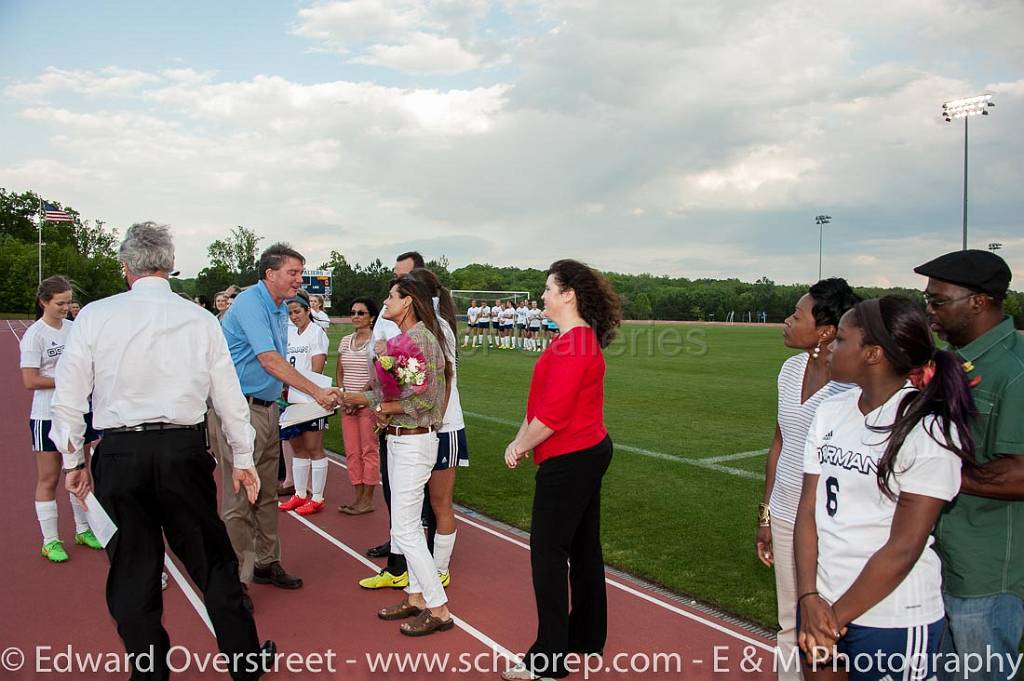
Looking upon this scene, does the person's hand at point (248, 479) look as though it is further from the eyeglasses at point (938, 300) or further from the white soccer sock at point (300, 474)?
the white soccer sock at point (300, 474)

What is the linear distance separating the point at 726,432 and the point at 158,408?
31.3ft

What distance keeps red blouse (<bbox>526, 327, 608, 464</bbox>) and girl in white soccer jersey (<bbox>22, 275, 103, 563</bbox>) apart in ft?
13.5

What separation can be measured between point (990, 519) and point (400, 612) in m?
3.44

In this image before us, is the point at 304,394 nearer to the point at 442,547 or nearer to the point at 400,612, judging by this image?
the point at 442,547

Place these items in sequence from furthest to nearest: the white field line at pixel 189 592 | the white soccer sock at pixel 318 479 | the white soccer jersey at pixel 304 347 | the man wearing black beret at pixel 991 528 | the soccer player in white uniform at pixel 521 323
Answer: the soccer player in white uniform at pixel 521 323 < the white soccer jersey at pixel 304 347 < the white soccer sock at pixel 318 479 < the white field line at pixel 189 592 < the man wearing black beret at pixel 991 528

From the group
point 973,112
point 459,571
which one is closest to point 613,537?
point 459,571

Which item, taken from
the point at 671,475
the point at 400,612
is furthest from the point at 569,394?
the point at 671,475

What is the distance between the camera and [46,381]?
17.5 feet

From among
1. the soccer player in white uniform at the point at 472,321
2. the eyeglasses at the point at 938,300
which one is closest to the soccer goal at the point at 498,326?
the soccer player in white uniform at the point at 472,321

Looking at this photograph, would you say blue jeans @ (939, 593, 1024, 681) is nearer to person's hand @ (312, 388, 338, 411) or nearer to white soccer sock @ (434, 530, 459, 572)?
white soccer sock @ (434, 530, 459, 572)

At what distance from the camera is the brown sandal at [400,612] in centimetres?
450

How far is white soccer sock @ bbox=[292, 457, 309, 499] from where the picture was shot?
7.12 metres

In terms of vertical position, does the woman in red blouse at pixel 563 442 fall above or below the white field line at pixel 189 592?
above

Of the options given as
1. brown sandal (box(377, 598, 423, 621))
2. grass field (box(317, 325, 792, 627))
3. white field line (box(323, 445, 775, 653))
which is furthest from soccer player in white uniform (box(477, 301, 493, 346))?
brown sandal (box(377, 598, 423, 621))
